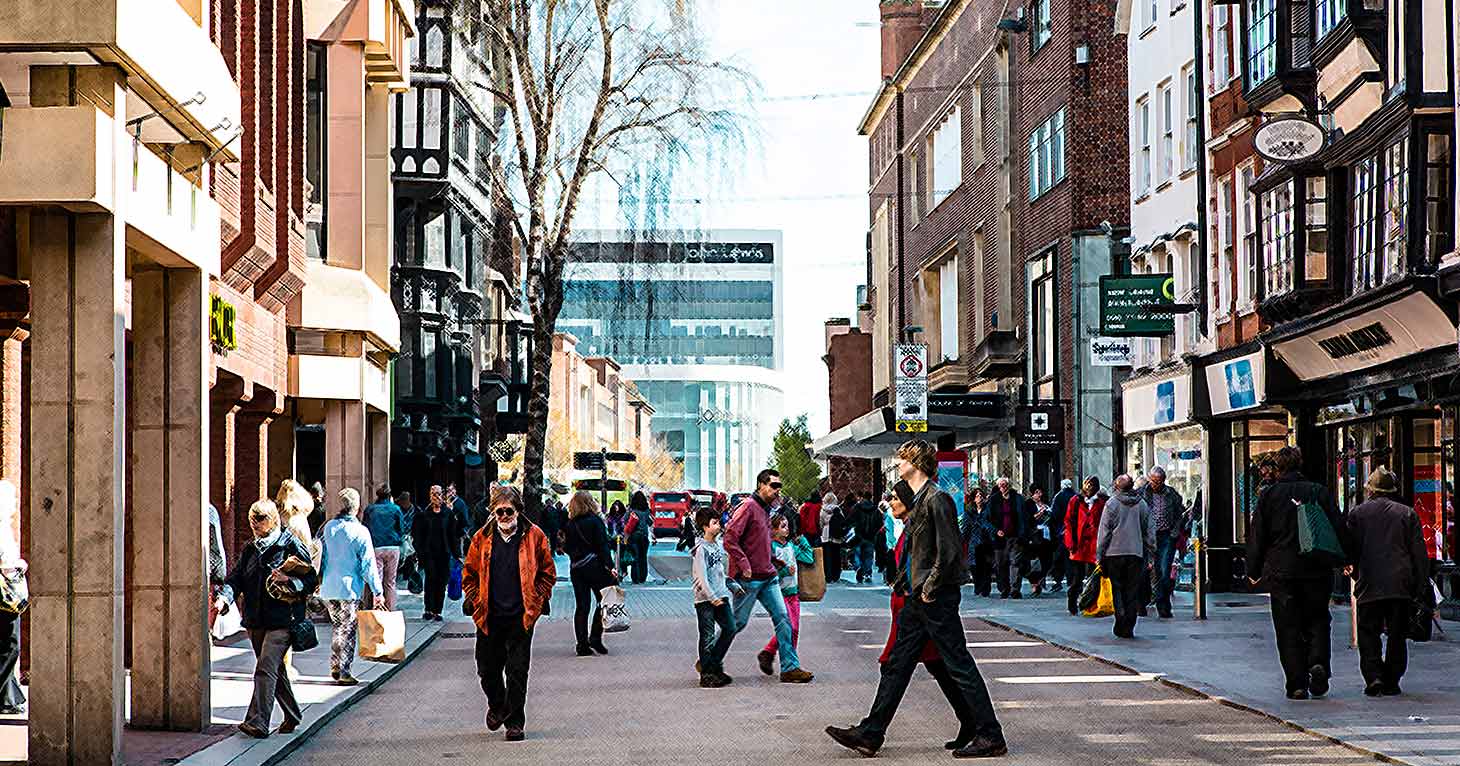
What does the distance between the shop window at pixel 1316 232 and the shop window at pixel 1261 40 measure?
150cm

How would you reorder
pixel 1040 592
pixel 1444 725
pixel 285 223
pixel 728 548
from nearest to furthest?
pixel 1444 725
pixel 728 548
pixel 285 223
pixel 1040 592

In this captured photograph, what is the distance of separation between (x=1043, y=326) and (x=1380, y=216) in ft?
73.5

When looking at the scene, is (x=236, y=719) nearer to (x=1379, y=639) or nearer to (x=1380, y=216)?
(x=1379, y=639)

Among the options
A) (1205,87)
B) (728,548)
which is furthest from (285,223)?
(1205,87)

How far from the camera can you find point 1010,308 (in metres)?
51.4

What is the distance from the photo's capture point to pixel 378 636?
18172 mm

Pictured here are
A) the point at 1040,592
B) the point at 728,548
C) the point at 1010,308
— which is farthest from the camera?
the point at 1010,308

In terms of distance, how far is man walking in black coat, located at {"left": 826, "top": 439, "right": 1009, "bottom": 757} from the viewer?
504 inches

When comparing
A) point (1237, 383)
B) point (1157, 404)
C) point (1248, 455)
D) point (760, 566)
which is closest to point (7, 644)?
point (760, 566)

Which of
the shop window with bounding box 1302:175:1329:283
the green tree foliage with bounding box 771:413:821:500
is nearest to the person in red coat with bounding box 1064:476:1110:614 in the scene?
the shop window with bounding box 1302:175:1329:283

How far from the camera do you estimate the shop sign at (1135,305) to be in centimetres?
3544

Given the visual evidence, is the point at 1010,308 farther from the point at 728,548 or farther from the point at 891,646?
the point at 891,646

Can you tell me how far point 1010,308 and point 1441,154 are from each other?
28396mm

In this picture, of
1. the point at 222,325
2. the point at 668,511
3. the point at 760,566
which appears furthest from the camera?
the point at 668,511
